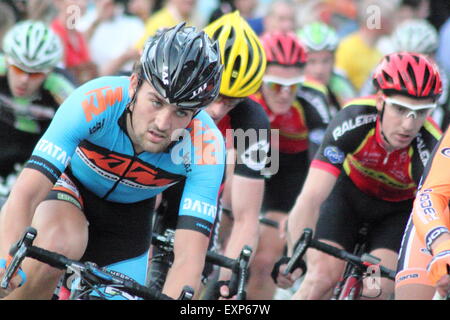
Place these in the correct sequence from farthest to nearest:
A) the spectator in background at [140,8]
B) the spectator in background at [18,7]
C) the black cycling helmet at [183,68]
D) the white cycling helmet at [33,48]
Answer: the spectator in background at [140,8], the spectator in background at [18,7], the white cycling helmet at [33,48], the black cycling helmet at [183,68]

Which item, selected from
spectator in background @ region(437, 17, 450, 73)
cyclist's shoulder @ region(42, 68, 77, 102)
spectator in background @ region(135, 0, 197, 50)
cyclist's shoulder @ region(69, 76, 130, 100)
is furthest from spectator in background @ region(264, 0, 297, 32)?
cyclist's shoulder @ region(69, 76, 130, 100)

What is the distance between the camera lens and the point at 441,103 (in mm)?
12289

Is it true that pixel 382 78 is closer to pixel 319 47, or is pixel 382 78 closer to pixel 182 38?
pixel 182 38

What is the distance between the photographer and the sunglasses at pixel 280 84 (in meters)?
8.94

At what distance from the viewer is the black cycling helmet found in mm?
5035

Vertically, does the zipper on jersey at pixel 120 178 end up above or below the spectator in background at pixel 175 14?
below

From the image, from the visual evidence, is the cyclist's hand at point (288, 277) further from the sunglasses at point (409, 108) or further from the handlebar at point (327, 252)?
the sunglasses at point (409, 108)

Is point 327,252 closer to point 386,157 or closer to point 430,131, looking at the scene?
point 386,157

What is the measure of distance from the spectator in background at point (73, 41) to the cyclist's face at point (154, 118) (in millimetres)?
7361

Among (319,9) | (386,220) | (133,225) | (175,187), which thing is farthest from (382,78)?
(319,9)

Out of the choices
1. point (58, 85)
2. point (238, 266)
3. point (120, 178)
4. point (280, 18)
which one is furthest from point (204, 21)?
point (238, 266)

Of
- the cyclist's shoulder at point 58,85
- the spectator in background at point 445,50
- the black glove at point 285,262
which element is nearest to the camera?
the black glove at point 285,262

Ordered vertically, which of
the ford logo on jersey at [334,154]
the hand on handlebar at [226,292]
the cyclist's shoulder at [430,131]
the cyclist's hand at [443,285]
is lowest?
the cyclist's hand at [443,285]

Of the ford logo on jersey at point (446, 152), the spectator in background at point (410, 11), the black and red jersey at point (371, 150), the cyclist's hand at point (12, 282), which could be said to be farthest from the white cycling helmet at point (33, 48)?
the spectator in background at point (410, 11)
